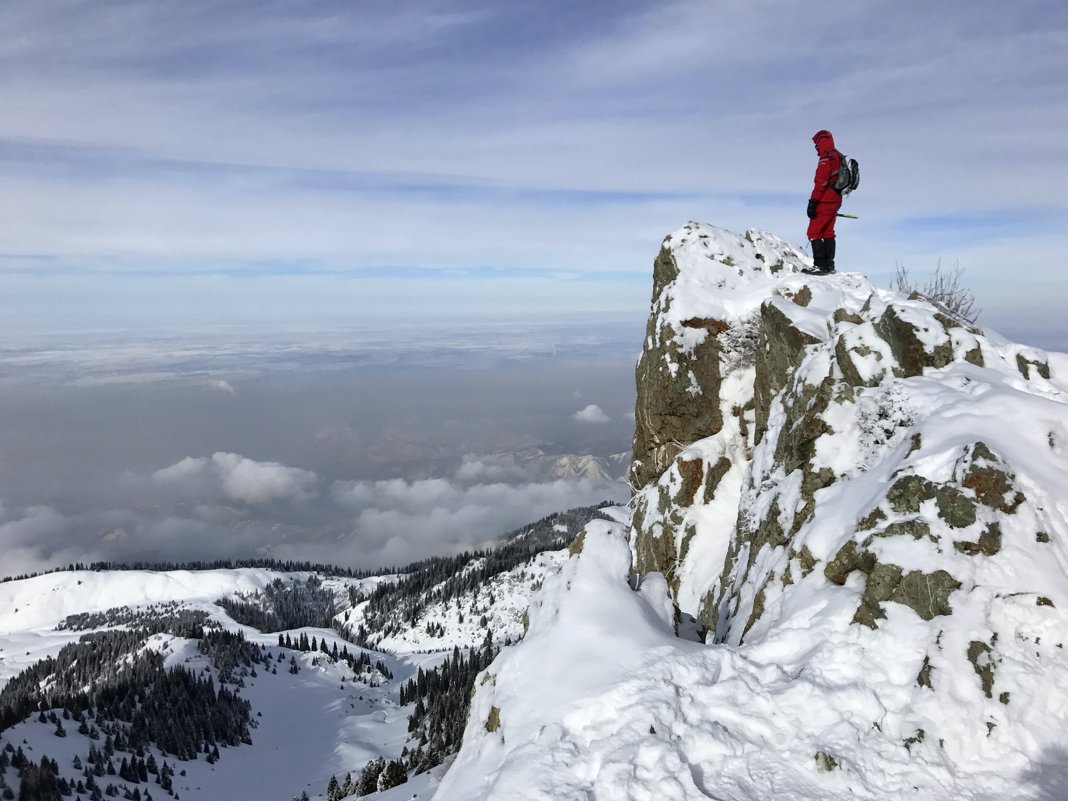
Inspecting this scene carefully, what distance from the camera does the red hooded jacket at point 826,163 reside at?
2519 cm

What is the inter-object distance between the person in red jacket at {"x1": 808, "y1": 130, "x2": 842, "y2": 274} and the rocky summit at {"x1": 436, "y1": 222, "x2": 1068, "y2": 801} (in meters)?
6.70

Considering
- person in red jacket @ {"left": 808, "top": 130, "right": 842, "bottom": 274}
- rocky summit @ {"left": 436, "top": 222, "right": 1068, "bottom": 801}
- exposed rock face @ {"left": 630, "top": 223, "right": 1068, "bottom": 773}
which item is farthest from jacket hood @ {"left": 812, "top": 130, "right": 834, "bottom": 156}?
rocky summit @ {"left": 436, "top": 222, "right": 1068, "bottom": 801}

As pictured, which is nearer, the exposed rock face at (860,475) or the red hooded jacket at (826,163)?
the exposed rock face at (860,475)

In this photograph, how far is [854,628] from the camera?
12609 millimetres

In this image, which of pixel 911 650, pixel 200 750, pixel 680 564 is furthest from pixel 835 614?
pixel 200 750

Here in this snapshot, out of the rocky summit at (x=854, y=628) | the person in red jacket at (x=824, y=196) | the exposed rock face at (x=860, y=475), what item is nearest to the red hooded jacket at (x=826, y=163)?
the person in red jacket at (x=824, y=196)

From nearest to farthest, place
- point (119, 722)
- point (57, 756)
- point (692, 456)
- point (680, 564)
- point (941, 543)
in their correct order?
point (941, 543), point (680, 564), point (692, 456), point (57, 756), point (119, 722)

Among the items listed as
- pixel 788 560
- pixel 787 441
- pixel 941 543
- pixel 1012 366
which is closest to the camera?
pixel 941 543

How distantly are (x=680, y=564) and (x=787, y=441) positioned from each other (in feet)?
47.6

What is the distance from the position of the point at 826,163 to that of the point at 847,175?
42.4 inches

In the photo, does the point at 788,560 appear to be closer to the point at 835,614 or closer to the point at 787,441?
the point at 835,614

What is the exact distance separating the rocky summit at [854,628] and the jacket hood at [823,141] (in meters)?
7.88

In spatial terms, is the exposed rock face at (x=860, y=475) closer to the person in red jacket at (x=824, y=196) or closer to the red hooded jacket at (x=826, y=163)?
the person in red jacket at (x=824, y=196)

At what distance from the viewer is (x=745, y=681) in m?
11.6
